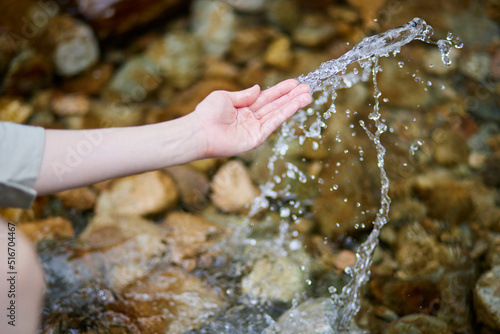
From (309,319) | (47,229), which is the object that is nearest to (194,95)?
(47,229)

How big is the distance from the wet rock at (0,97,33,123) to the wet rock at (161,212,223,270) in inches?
60.2

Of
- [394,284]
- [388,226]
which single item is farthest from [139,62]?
[394,284]

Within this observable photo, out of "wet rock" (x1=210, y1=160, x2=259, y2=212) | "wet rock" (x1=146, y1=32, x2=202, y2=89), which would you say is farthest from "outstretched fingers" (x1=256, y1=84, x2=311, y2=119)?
"wet rock" (x1=146, y1=32, x2=202, y2=89)

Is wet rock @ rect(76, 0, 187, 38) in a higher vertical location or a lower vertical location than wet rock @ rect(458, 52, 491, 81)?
higher

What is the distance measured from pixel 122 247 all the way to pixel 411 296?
1761 millimetres

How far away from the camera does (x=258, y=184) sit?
115 inches

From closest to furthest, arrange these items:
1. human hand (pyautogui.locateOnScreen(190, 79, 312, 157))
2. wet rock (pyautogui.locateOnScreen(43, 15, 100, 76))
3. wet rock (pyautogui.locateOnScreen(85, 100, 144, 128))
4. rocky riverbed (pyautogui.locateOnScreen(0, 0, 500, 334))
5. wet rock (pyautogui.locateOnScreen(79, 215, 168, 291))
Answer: human hand (pyautogui.locateOnScreen(190, 79, 312, 157)) → rocky riverbed (pyautogui.locateOnScreen(0, 0, 500, 334)) → wet rock (pyautogui.locateOnScreen(79, 215, 168, 291)) → wet rock (pyautogui.locateOnScreen(85, 100, 144, 128)) → wet rock (pyautogui.locateOnScreen(43, 15, 100, 76))

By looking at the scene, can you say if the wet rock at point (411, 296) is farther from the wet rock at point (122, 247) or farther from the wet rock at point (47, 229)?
the wet rock at point (47, 229)

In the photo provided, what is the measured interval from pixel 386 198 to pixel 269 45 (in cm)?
175

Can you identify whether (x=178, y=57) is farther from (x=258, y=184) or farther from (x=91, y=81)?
(x=258, y=184)

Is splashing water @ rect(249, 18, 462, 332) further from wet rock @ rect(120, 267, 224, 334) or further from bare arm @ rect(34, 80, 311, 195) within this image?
wet rock @ rect(120, 267, 224, 334)

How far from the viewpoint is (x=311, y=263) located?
251 cm

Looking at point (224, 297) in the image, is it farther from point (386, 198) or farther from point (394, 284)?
point (386, 198)

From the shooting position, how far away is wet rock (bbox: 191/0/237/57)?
146 inches
